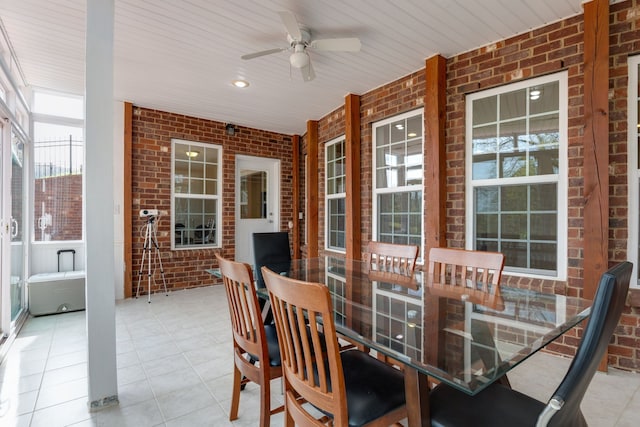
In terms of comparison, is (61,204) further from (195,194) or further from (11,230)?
(195,194)

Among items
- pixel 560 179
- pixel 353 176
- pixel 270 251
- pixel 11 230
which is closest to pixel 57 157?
pixel 11 230

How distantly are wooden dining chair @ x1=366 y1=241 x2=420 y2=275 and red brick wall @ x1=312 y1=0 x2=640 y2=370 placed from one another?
0.86 m

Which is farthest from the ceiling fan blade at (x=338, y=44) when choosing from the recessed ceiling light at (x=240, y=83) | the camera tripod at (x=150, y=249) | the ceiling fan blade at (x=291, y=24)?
the camera tripod at (x=150, y=249)

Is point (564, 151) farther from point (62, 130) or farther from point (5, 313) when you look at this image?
point (62, 130)

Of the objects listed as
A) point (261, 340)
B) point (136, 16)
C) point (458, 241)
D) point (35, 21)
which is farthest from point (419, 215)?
point (35, 21)

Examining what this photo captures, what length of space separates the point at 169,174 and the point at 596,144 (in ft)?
Result: 16.3

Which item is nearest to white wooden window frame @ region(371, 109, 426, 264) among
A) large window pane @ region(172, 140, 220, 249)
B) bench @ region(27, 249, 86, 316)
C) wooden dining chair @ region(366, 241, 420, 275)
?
wooden dining chair @ region(366, 241, 420, 275)

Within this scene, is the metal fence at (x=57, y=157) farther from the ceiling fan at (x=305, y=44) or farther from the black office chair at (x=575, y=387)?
the black office chair at (x=575, y=387)

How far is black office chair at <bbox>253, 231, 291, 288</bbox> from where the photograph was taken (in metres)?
2.76

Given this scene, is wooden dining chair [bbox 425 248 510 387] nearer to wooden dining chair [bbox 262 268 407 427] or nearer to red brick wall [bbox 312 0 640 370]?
wooden dining chair [bbox 262 268 407 427]

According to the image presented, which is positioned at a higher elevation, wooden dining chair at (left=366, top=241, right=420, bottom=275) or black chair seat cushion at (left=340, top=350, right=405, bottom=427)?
wooden dining chair at (left=366, top=241, right=420, bottom=275)

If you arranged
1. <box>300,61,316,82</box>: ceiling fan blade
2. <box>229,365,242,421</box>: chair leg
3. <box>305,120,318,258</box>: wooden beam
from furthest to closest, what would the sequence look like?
1. <box>305,120,318,258</box>: wooden beam
2. <box>300,61,316,82</box>: ceiling fan blade
3. <box>229,365,242,421</box>: chair leg

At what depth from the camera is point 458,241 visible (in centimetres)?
310

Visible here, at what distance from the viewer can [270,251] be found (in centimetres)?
286
